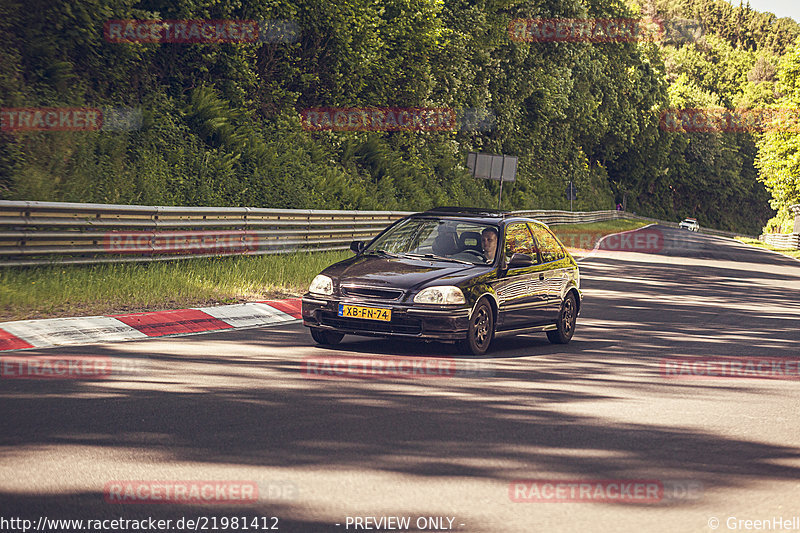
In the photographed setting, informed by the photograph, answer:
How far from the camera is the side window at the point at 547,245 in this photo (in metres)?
12.6

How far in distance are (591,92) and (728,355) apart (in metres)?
63.6

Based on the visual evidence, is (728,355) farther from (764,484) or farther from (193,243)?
(193,243)

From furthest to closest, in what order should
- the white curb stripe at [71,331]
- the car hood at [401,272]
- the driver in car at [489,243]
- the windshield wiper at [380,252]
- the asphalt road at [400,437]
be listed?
the windshield wiper at [380,252] < the driver in car at [489,243] < the car hood at [401,272] < the white curb stripe at [71,331] < the asphalt road at [400,437]

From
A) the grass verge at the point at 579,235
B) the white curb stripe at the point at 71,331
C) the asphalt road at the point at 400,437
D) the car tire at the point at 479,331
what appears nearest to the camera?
the asphalt road at the point at 400,437

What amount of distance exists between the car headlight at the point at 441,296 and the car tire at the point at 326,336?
1.16 metres

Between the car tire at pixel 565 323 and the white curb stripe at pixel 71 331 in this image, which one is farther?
the car tire at pixel 565 323

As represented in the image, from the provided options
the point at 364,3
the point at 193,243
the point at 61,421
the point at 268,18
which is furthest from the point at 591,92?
the point at 61,421

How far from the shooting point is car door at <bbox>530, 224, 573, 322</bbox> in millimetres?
12297

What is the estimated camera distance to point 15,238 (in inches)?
497

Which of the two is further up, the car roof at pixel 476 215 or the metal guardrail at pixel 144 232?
the car roof at pixel 476 215

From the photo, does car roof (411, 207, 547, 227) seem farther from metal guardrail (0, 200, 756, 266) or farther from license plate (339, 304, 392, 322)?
metal guardrail (0, 200, 756, 266)

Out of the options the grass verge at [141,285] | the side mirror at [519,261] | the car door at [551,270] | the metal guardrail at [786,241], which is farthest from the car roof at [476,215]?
the metal guardrail at [786,241]

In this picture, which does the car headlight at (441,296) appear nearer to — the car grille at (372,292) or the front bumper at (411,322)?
the front bumper at (411,322)

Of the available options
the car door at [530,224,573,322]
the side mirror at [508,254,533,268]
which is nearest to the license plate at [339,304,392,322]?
the side mirror at [508,254,533,268]
